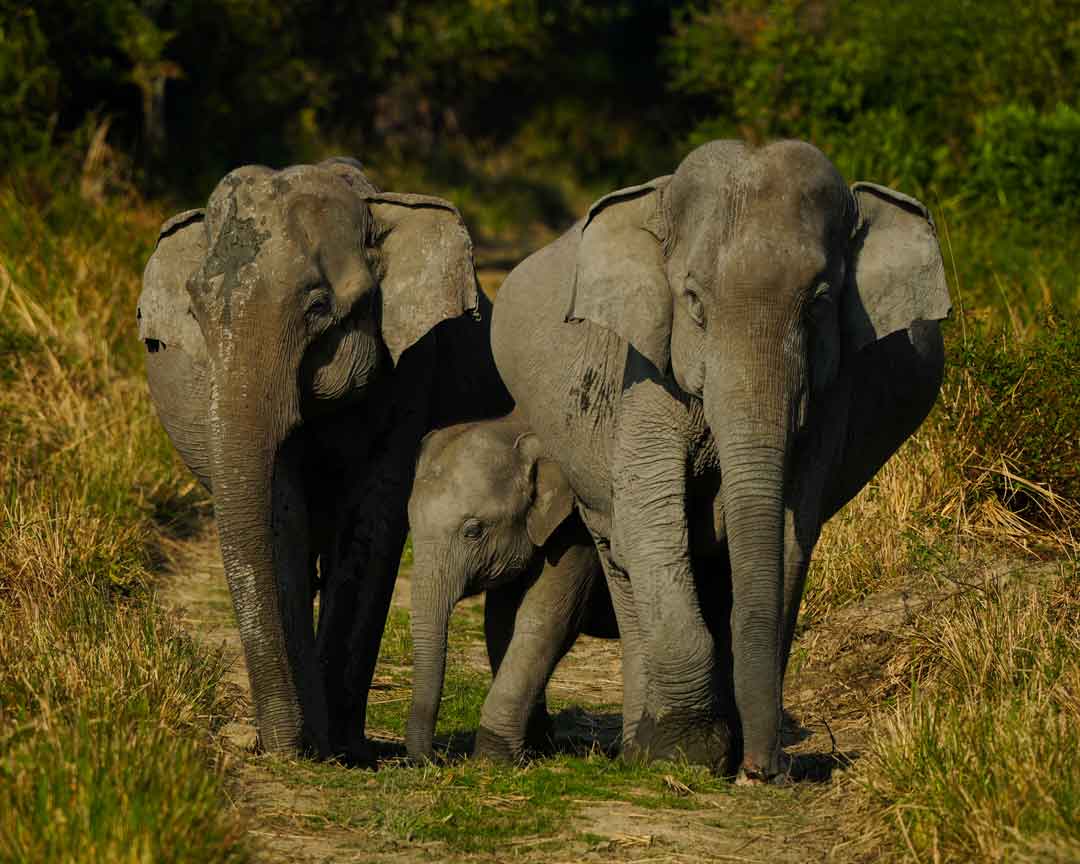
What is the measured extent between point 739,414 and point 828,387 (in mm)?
687

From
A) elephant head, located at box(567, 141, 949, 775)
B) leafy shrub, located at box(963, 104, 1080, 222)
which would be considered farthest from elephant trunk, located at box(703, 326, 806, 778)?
leafy shrub, located at box(963, 104, 1080, 222)

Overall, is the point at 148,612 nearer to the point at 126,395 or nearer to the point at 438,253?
the point at 438,253

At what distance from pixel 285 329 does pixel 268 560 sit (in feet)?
2.73

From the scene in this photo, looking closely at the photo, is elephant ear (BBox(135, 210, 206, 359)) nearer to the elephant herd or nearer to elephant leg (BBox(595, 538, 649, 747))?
the elephant herd

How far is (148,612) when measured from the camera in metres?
8.55

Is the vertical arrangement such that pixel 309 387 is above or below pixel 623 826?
above

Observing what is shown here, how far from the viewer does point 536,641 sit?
790cm

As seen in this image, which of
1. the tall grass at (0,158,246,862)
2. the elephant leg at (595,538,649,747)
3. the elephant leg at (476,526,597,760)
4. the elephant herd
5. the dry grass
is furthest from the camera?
the elephant leg at (476,526,597,760)

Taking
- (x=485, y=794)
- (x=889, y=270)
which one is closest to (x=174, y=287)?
(x=485, y=794)

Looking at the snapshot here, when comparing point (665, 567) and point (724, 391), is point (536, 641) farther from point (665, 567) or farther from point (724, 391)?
point (724, 391)

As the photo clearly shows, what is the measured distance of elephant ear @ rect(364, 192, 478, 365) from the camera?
759cm

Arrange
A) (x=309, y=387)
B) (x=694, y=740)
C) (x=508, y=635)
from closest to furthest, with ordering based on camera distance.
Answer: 1. (x=694, y=740)
2. (x=309, y=387)
3. (x=508, y=635)

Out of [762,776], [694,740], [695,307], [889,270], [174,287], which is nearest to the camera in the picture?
[695,307]

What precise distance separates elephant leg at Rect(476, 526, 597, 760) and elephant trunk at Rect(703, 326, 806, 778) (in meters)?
1.46
